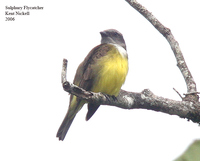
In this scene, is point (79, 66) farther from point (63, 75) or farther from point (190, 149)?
point (190, 149)

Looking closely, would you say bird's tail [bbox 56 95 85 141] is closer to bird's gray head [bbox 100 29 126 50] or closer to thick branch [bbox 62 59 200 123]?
thick branch [bbox 62 59 200 123]

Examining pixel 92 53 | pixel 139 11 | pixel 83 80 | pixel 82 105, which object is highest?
pixel 139 11

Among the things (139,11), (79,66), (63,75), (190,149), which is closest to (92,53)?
(79,66)

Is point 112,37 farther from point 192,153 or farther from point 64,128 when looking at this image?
point 192,153

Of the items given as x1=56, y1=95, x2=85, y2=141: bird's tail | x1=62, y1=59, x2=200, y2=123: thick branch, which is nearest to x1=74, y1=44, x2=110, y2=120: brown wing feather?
x1=56, y1=95, x2=85, y2=141: bird's tail

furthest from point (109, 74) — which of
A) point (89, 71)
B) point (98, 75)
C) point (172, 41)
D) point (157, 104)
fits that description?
point (157, 104)

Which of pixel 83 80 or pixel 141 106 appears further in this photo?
pixel 83 80

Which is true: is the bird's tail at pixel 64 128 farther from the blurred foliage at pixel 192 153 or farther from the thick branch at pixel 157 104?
the blurred foliage at pixel 192 153

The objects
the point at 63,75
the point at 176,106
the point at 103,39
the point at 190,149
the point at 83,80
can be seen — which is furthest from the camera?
the point at 103,39

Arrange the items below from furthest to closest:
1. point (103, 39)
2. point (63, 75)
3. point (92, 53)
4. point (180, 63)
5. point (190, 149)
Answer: point (103, 39) < point (92, 53) < point (180, 63) < point (63, 75) < point (190, 149)
